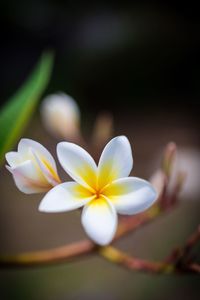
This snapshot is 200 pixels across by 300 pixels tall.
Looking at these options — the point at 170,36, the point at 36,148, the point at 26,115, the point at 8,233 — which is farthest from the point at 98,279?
the point at 170,36

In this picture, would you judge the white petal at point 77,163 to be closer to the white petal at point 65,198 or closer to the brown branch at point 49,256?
the white petal at point 65,198

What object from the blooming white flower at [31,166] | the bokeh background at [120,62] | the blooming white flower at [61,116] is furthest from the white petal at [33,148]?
the bokeh background at [120,62]

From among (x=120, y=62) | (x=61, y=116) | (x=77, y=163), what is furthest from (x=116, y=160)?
(x=120, y=62)

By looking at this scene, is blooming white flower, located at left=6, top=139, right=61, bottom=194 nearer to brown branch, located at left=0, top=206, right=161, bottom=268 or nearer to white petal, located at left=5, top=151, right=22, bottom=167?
white petal, located at left=5, top=151, right=22, bottom=167

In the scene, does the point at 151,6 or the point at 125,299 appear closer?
the point at 125,299

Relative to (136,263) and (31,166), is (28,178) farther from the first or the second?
(136,263)

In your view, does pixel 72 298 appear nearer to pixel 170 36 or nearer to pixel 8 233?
pixel 8 233
